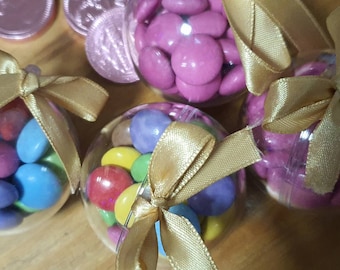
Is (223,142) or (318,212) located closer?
(223,142)

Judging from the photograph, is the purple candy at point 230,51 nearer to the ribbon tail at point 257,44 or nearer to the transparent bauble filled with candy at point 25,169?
the ribbon tail at point 257,44

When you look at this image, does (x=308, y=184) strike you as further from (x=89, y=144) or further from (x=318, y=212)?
(x=89, y=144)

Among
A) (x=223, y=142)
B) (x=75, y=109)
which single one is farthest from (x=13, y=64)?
(x=223, y=142)

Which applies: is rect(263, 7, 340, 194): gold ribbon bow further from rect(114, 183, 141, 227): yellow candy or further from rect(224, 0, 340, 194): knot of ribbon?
rect(114, 183, 141, 227): yellow candy

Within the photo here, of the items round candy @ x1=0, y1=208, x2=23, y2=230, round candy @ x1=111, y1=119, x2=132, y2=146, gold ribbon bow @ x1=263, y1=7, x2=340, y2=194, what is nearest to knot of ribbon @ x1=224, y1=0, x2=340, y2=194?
gold ribbon bow @ x1=263, y1=7, x2=340, y2=194

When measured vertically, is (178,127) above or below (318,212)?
above

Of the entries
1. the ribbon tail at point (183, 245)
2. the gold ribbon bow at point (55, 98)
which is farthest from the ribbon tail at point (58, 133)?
the ribbon tail at point (183, 245)
